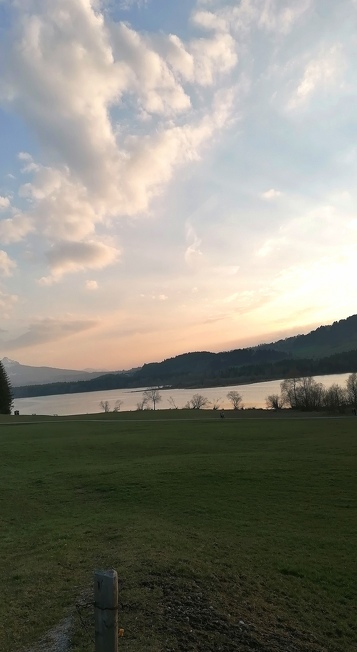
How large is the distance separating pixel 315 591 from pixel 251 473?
10.3 metres

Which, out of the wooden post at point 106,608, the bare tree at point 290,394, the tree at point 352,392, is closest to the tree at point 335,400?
the tree at point 352,392

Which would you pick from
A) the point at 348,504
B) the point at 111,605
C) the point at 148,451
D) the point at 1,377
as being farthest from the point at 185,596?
the point at 1,377

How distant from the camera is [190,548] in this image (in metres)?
10.0

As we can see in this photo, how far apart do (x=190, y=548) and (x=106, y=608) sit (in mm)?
6312

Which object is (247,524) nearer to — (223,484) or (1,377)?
(223,484)

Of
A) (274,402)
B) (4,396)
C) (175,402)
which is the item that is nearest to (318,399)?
(274,402)

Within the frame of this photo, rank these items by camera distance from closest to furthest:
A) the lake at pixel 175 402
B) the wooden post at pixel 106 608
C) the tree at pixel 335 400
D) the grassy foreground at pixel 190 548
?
the wooden post at pixel 106 608
the grassy foreground at pixel 190 548
the tree at pixel 335 400
the lake at pixel 175 402

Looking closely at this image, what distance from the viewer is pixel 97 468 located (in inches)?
826

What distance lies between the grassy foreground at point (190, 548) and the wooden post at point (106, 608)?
169cm

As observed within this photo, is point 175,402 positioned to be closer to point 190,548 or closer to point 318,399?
point 318,399

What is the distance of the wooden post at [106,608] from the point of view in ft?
13.7

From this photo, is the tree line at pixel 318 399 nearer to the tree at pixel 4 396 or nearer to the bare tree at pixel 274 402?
the bare tree at pixel 274 402

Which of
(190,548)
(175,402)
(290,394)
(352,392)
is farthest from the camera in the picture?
(175,402)

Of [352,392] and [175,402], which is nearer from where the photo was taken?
[352,392]
